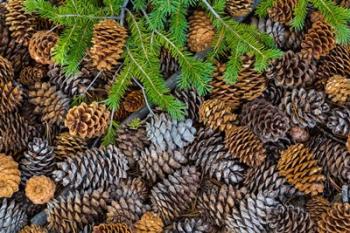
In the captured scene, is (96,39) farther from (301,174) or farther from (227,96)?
(301,174)

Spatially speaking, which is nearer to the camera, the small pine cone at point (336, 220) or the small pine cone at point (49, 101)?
the small pine cone at point (336, 220)

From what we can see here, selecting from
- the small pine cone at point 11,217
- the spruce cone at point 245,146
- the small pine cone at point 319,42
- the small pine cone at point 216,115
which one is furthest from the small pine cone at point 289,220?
the small pine cone at point 11,217

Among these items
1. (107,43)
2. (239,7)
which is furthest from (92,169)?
(239,7)

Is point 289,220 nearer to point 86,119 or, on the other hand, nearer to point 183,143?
point 183,143

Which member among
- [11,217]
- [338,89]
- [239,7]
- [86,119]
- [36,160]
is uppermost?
[239,7]

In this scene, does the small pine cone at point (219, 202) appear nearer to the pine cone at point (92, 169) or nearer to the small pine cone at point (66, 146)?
the pine cone at point (92, 169)

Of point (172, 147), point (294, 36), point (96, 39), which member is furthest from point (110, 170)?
point (294, 36)

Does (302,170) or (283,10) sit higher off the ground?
(283,10)

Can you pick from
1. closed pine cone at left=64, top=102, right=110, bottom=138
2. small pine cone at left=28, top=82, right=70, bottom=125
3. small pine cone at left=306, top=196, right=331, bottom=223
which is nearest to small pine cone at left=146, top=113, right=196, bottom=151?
closed pine cone at left=64, top=102, right=110, bottom=138

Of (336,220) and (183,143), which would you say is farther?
(183,143)
